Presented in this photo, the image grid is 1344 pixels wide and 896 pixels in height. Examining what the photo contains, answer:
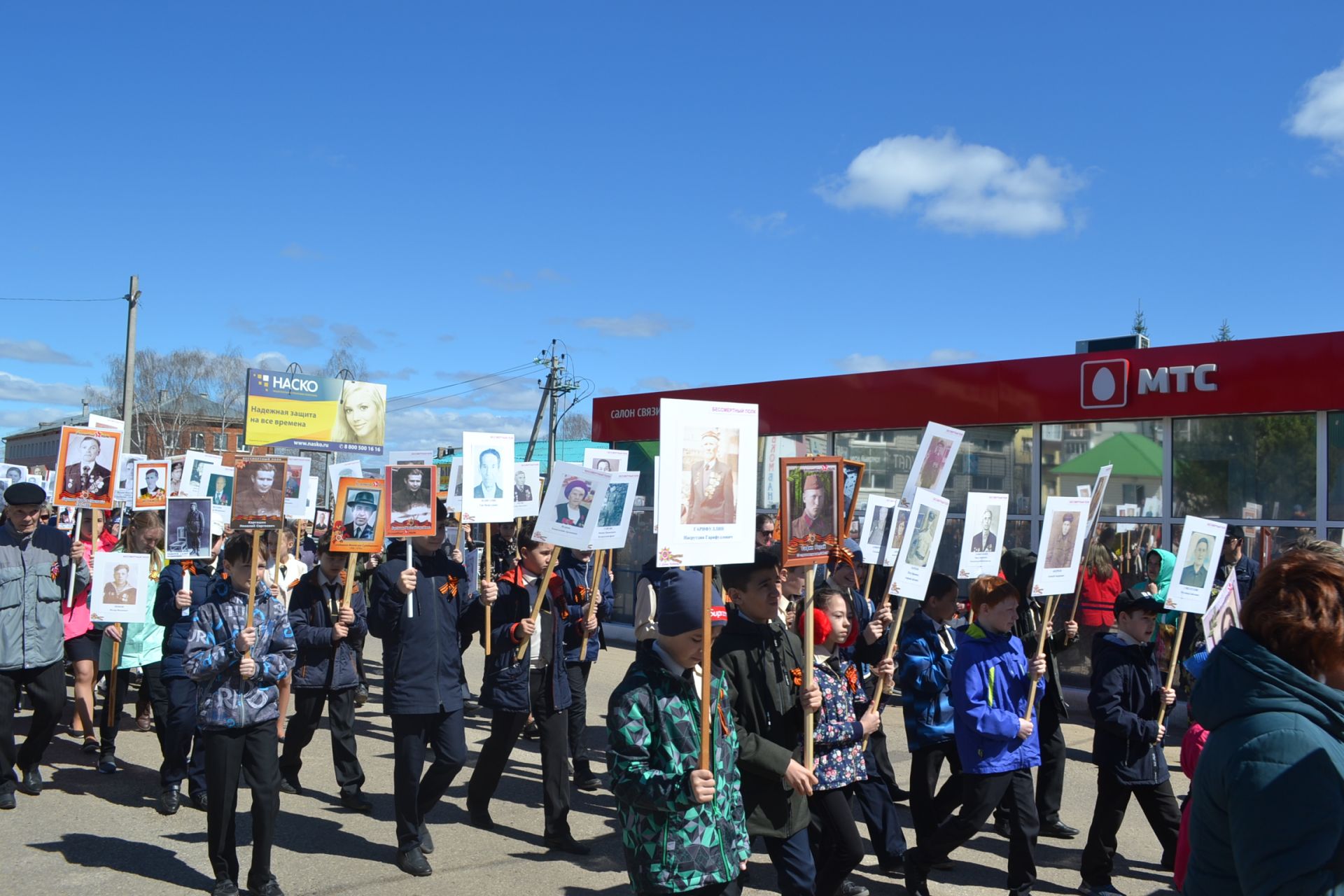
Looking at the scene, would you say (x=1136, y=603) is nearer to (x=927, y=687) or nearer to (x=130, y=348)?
(x=927, y=687)

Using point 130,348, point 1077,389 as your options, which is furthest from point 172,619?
point 130,348

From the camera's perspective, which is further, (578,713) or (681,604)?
(578,713)

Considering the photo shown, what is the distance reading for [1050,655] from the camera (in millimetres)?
7371

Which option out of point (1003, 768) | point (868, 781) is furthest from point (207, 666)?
point (1003, 768)

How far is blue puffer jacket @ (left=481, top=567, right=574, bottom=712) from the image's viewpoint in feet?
23.2

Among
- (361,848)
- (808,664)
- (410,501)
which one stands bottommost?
(361,848)

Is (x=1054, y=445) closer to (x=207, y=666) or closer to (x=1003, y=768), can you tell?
(x=1003, y=768)

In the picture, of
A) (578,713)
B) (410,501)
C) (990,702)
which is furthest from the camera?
(578,713)

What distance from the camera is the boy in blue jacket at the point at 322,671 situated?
7.86m

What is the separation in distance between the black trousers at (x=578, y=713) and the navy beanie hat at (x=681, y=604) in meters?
4.24

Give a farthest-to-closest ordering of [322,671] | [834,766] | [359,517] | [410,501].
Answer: [322,671]
[410,501]
[359,517]
[834,766]

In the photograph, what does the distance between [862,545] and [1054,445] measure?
245 inches

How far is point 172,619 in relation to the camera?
7.89 meters

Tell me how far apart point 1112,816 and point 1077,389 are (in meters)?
8.56
